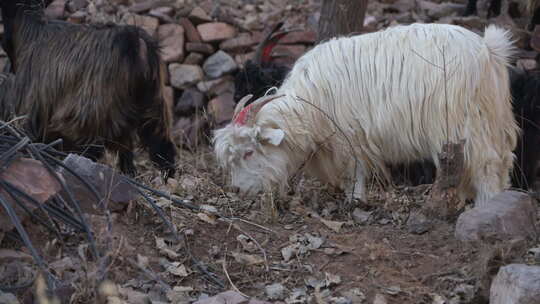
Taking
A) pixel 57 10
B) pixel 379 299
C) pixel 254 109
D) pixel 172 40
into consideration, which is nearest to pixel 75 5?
pixel 57 10

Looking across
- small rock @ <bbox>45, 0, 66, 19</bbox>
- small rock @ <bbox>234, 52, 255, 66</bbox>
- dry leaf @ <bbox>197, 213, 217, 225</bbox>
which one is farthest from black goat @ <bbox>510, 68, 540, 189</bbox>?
small rock @ <bbox>45, 0, 66, 19</bbox>

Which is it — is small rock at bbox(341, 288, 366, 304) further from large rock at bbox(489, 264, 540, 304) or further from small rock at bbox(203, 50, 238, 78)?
small rock at bbox(203, 50, 238, 78)

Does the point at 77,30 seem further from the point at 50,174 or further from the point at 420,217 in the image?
the point at 420,217

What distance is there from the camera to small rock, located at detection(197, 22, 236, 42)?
9.97 m

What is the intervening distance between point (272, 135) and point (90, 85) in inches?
56.4

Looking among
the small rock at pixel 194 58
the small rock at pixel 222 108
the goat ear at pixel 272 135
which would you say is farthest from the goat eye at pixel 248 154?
the small rock at pixel 194 58

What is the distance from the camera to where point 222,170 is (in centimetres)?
532

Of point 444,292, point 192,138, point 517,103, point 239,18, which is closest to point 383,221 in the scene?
point 444,292

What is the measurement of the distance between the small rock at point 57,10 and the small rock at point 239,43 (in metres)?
1.98

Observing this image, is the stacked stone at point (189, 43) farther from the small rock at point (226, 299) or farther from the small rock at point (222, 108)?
the small rock at point (226, 299)

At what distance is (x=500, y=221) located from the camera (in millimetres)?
3840

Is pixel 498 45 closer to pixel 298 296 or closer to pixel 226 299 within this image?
pixel 298 296

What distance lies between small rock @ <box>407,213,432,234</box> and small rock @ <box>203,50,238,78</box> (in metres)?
5.61

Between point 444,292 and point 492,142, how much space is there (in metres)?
1.48
